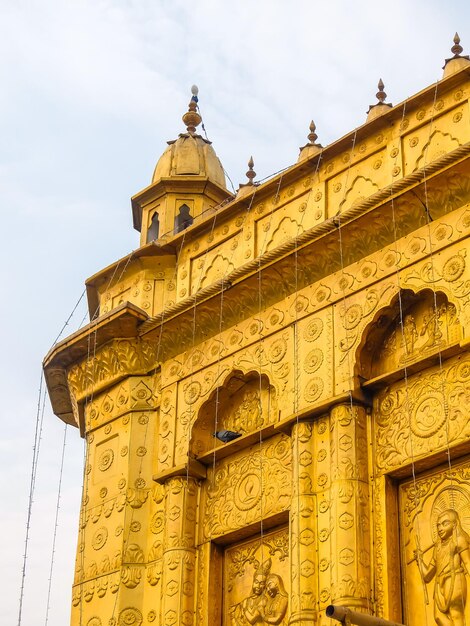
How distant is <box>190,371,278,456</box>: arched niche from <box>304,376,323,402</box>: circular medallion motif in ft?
2.71

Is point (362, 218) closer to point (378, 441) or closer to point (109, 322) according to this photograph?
point (378, 441)

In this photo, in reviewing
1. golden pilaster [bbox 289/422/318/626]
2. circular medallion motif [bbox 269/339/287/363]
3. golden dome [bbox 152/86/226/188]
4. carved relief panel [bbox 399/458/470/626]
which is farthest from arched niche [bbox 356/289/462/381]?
golden dome [bbox 152/86/226/188]

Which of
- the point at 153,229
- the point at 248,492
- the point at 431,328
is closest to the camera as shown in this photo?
the point at 431,328

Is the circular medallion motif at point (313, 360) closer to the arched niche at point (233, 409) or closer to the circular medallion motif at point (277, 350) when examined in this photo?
the circular medallion motif at point (277, 350)

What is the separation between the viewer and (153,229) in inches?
650

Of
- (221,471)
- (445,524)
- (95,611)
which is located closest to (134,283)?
(221,471)

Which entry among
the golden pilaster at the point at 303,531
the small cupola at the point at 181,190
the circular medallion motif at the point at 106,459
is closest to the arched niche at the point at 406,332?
the golden pilaster at the point at 303,531

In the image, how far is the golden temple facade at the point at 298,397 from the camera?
11.9 meters

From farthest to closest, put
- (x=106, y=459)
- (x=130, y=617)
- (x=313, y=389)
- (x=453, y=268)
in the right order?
(x=106, y=459) < (x=130, y=617) < (x=313, y=389) < (x=453, y=268)

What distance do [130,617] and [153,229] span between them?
16.3ft

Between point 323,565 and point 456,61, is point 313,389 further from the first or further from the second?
point 456,61

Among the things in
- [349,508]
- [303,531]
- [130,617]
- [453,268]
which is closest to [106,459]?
[130,617]

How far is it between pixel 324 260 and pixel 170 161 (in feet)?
12.9

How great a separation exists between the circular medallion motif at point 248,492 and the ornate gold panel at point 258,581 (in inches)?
13.1
